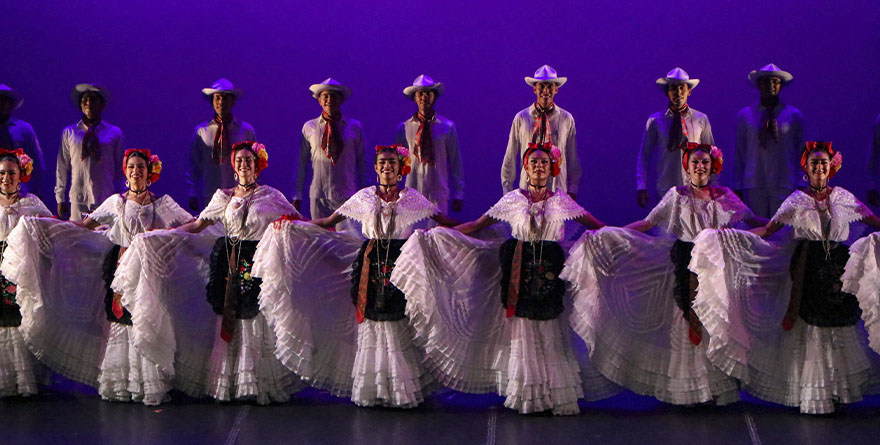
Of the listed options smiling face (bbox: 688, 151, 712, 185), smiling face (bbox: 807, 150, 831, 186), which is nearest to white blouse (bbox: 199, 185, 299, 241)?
smiling face (bbox: 688, 151, 712, 185)

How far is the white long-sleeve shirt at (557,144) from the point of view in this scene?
Result: 6.82 m

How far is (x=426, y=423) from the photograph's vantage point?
4852 millimetres

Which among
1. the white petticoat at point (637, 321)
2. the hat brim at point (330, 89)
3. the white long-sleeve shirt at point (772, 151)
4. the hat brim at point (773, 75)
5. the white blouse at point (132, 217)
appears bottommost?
the white petticoat at point (637, 321)

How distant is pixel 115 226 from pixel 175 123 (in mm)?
4602

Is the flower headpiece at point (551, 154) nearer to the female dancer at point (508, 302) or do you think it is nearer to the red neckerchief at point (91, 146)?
the female dancer at point (508, 302)

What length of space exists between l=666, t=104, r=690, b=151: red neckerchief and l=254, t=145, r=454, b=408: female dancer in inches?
83.4

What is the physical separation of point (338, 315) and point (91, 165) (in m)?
2.94

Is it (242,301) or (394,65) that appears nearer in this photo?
(242,301)

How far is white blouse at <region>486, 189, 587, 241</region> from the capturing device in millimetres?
5047

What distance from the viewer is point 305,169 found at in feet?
23.9

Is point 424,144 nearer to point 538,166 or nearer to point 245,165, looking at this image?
point 245,165

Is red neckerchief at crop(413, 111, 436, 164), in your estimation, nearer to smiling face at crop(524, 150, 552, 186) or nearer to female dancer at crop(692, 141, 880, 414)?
smiling face at crop(524, 150, 552, 186)

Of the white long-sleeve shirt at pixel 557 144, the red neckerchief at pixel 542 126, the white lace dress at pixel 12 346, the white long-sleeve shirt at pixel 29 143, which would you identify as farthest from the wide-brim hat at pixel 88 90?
the red neckerchief at pixel 542 126

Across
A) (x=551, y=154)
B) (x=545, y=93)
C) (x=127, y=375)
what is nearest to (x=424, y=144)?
(x=545, y=93)
